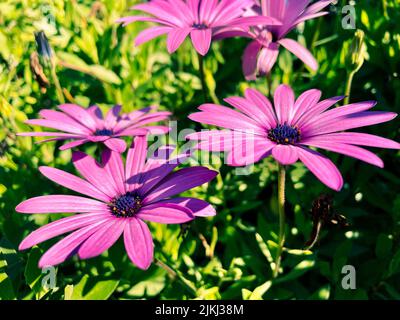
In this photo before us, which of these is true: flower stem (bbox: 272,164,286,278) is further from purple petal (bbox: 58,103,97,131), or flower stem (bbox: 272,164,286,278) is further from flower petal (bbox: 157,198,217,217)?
purple petal (bbox: 58,103,97,131)

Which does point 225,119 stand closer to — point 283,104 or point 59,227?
point 283,104

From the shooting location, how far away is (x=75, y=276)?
3.57 ft

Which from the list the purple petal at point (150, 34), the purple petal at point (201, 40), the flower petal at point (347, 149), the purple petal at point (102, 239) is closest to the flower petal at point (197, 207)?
the purple petal at point (102, 239)

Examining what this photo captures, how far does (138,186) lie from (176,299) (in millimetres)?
304

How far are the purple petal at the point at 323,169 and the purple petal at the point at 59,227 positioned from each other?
378 millimetres

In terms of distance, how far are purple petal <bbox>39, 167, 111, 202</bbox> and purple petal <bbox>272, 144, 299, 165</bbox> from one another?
37 centimetres

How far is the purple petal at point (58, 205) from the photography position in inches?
32.2

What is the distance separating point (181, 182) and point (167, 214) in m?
0.10

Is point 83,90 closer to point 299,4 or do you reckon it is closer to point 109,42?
point 109,42

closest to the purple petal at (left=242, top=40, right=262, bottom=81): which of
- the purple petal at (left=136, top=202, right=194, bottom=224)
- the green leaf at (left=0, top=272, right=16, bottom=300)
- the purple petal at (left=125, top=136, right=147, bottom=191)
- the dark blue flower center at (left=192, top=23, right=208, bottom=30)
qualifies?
the dark blue flower center at (left=192, top=23, right=208, bottom=30)

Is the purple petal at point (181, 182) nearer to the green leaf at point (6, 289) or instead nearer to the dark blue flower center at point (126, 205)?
the dark blue flower center at point (126, 205)

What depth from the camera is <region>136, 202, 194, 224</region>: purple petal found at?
75cm

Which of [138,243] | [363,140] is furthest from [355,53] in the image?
[138,243]
